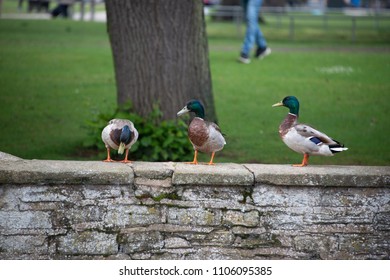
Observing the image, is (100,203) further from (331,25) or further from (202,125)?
(331,25)

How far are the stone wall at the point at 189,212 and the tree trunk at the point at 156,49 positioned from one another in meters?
3.45

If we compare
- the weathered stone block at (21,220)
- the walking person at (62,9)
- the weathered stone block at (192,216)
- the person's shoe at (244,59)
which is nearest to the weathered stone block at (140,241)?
the weathered stone block at (192,216)

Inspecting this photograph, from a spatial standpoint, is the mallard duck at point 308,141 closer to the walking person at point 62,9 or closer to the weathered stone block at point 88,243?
the weathered stone block at point 88,243

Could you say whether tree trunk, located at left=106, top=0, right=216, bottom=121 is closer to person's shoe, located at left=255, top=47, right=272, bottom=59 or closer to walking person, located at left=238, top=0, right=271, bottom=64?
walking person, located at left=238, top=0, right=271, bottom=64

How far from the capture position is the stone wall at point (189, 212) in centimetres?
670

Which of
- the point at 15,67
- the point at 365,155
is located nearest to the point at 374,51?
the point at 15,67

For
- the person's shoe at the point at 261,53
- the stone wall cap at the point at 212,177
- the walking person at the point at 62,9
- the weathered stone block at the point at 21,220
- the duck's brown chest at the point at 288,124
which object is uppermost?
the duck's brown chest at the point at 288,124

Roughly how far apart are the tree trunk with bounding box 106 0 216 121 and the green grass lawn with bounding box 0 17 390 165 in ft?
1.55

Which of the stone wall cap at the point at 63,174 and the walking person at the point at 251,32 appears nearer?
the stone wall cap at the point at 63,174

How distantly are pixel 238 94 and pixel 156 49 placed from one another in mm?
4323

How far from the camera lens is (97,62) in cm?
1738

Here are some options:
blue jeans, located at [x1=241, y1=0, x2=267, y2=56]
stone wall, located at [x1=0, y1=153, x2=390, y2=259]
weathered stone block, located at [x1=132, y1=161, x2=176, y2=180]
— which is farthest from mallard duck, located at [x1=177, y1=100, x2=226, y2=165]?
blue jeans, located at [x1=241, y1=0, x2=267, y2=56]

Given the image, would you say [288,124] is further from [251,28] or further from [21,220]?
[251,28]

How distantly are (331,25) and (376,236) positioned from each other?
24.6 meters
